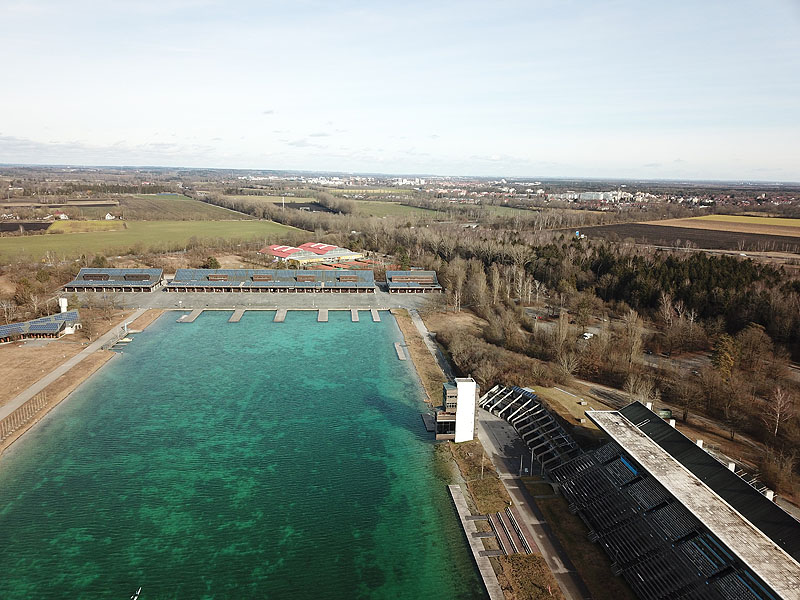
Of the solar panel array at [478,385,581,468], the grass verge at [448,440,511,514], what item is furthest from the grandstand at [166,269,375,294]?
the grass verge at [448,440,511,514]

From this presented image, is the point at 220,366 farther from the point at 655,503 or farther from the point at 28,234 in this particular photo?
the point at 28,234

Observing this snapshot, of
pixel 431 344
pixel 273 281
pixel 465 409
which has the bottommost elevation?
pixel 431 344

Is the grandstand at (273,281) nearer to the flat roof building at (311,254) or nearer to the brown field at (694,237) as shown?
the flat roof building at (311,254)

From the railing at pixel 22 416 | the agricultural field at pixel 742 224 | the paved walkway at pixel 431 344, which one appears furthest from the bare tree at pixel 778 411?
the agricultural field at pixel 742 224

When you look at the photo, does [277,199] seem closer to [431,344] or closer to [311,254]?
[311,254]

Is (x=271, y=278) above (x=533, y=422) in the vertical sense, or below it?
above

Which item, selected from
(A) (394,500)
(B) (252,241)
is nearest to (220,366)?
(A) (394,500)

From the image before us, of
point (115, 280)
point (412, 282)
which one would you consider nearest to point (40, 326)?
point (115, 280)
